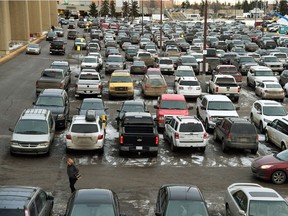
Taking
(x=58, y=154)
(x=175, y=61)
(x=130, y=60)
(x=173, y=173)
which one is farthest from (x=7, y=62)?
(x=173, y=173)

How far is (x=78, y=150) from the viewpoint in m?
22.2

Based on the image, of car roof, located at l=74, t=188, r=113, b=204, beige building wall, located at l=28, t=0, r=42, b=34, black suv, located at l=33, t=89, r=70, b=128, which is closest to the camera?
car roof, located at l=74, t=188, r=113, b=204

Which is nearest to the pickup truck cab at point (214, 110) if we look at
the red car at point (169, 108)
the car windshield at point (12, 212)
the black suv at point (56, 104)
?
the red car at point (169, 108)

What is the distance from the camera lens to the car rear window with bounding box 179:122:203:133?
2242cm

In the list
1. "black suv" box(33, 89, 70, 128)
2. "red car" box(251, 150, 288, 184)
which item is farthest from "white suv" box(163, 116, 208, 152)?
"black suv" box(33, 89, 70, 128)

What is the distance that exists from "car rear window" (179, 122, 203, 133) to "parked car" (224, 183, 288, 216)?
836 cm

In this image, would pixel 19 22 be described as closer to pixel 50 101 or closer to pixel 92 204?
pixel 50 101

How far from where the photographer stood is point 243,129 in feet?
74.6

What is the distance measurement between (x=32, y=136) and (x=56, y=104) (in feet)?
18.0

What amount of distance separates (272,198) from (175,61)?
38.5 m

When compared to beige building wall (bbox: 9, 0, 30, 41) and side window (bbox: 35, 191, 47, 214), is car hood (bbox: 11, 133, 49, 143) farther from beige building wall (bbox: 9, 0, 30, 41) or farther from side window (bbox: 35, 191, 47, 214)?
beige building wall (bbox: 9, 0, 30, 41)

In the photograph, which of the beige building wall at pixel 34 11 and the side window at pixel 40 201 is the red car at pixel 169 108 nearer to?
the side window at pixel 40 201

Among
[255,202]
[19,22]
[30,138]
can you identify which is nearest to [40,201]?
[255,202]

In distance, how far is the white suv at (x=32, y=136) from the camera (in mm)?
21109
